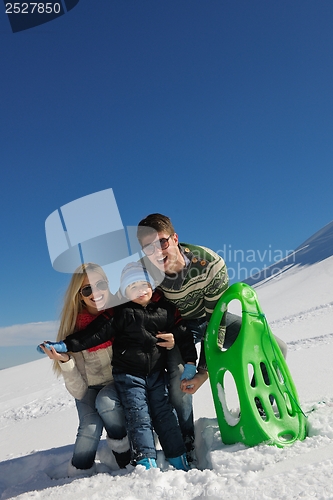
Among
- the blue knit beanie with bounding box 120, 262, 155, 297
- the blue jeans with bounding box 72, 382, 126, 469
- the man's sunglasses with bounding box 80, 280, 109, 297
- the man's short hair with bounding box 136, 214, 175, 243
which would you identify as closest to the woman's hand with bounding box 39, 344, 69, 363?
the blue jeans with bounding box 72, 382, 126, 469

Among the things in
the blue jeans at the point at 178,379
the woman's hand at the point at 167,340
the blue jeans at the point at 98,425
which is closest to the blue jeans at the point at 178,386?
the blue jeans at the point at 178,379

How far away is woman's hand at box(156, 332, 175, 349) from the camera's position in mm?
2730

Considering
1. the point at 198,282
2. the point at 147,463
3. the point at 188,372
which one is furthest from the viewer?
the point at 198,282

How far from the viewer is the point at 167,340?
2752 millimetres

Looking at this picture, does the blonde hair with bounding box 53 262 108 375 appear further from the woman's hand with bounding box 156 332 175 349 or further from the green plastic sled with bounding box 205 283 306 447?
the green plastic sled with bounding box 205 283 306 447

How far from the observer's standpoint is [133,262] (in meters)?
2.89

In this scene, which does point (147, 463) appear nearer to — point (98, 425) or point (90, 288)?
point (98, 425)

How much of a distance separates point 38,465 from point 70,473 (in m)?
0.58

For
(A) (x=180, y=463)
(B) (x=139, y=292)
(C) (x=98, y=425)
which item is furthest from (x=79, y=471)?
(B) (x=139, y=292)

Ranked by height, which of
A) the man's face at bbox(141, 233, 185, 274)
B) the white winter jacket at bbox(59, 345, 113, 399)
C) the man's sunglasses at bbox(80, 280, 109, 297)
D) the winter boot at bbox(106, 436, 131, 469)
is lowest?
the winter boot at bbox(106, 436, 131, 469)

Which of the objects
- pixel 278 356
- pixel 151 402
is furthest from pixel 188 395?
pixel 278 356

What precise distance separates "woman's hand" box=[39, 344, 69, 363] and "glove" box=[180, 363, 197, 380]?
794 millimetres

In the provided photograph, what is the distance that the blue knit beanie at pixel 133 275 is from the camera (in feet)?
9.07

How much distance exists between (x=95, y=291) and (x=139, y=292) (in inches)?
13.1
